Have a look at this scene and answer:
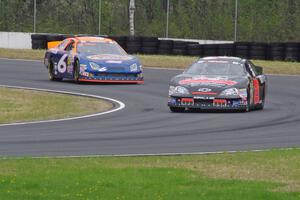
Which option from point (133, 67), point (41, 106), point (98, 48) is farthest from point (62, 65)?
point (41, 106)

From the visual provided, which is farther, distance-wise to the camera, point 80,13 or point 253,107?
point 80,13

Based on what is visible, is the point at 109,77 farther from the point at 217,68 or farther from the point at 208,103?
the point at 208,103

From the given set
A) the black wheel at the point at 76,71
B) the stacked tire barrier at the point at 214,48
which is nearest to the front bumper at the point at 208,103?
the black wheel at the point at 76,71

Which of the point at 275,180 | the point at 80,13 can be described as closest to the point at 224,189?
the point at 275,180

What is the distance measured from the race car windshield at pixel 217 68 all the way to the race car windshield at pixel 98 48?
7.05 m

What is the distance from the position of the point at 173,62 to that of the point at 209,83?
1605 centimetres

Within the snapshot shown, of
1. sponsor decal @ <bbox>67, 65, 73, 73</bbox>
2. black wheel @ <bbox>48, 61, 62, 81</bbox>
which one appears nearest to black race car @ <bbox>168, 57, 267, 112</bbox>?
sponsor decal @ <bbox>67, 65, 73, 73</bbox>

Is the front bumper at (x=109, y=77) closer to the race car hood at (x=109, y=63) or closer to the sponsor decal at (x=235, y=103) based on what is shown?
the race car hood at (x=109, y=63)

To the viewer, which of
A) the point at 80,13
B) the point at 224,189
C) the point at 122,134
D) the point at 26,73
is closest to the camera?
the point at 224,189

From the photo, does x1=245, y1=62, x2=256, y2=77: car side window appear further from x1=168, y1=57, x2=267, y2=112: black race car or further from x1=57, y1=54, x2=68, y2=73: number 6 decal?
x1=57, y1=54, x2=68, y2=73: number 6 decal

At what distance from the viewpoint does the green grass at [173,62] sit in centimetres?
3379

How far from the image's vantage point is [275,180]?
1102 cm

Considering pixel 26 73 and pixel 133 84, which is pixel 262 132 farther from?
pixel 26 73

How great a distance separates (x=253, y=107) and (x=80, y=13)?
2960cm
